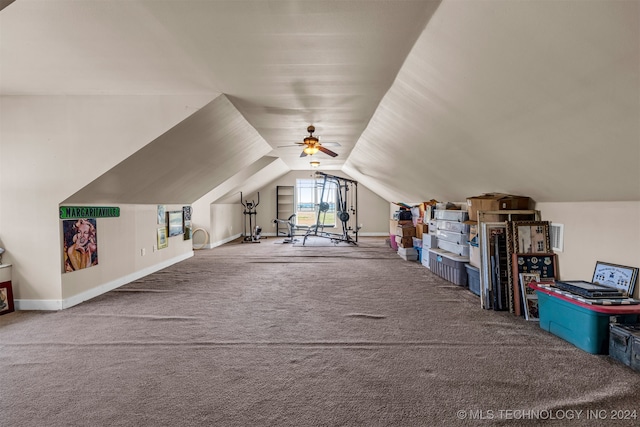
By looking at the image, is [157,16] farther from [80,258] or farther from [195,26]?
[80,258]

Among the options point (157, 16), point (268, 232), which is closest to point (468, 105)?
point (157, 16)

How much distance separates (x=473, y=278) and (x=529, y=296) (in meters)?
0.99

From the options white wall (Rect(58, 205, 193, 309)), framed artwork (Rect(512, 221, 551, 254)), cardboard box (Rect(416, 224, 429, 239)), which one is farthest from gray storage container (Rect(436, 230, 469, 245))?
white wall (Rect(58, 205, 193, 309))

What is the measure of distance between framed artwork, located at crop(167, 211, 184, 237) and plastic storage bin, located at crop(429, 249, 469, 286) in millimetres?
5179

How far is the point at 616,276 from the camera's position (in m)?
2.69

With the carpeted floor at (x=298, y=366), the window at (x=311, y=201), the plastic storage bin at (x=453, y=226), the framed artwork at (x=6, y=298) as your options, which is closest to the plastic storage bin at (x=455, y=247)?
the plastic storage bin at (x=453, y=226)

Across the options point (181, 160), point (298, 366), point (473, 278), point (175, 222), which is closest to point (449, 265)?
point (473, 278)

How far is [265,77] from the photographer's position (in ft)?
10.2

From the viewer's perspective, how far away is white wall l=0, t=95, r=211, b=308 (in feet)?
11.8

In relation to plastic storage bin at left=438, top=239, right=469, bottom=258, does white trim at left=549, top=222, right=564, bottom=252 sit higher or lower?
higher

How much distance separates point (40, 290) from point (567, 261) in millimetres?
6064

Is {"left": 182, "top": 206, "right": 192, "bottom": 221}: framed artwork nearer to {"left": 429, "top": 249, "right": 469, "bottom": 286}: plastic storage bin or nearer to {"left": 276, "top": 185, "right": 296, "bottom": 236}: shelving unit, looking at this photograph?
{"left": 276, "top": 185, "right": 296, "bottom": 236}: shelving unit

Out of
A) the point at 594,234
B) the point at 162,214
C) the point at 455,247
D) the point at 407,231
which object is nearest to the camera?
the point at 594,234

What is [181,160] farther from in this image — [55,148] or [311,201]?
[311,201]
